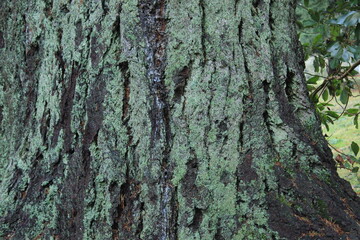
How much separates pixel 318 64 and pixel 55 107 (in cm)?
199

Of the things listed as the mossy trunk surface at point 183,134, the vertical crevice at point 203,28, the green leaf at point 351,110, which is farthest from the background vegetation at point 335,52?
the vertical crevice at point 203,28

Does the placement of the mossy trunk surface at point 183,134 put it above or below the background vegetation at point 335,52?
below

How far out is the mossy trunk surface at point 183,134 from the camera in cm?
125

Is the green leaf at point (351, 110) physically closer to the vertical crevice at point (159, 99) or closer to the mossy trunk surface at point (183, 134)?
the mossy trunk surface at point (183, 134)

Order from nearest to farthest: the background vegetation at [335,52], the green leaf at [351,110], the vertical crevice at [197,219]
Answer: the vertical crevice at [197,219]
the background vegetation at [335,52]
the green leaf at [351,110]

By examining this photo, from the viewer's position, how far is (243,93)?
4.26ft

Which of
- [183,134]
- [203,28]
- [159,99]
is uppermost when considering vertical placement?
[203,28]

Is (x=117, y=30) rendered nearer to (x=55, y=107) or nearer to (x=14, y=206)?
(x=55, y=107)

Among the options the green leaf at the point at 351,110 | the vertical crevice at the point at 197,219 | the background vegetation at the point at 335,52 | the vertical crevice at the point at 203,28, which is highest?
the background vegetation at the point at 335,52

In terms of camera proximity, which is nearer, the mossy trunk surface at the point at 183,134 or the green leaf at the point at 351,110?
the mossy trunk surface at the point at 183,134

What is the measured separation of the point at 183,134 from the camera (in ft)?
4.16

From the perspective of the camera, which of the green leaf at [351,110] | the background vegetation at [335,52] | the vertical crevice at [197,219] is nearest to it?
the vertical crevice at [197,219]

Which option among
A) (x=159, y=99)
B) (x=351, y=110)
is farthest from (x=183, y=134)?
(x=351, y=110)

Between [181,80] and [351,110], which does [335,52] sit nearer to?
[351,110]
